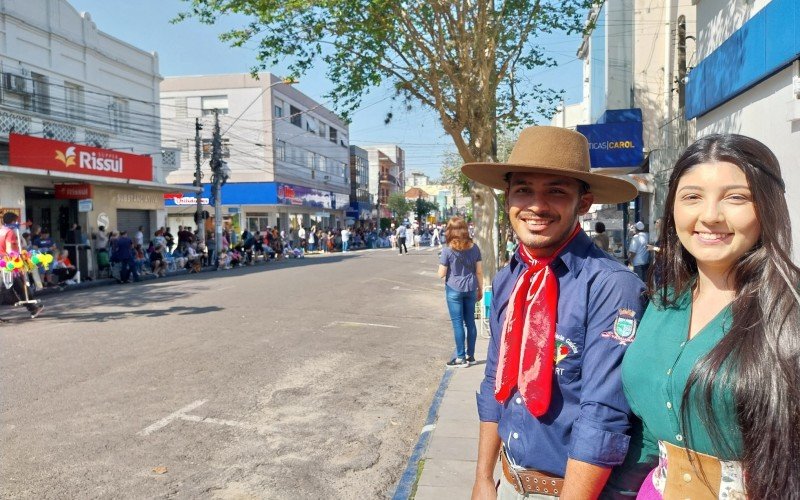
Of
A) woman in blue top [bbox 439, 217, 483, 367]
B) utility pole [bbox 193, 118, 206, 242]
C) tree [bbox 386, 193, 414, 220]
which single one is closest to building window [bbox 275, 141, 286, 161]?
utility pole [bbox 193, 118, 206, 242]

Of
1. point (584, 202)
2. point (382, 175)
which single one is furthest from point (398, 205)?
point (584, 202)

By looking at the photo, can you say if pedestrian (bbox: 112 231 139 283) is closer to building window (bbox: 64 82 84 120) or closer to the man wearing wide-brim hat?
building window (bbox: 64 82 84 120)

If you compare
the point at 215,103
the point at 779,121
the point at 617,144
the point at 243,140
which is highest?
the point at 215,103

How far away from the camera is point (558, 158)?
6.46ft

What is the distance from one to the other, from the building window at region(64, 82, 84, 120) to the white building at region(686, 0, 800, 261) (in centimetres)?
1987

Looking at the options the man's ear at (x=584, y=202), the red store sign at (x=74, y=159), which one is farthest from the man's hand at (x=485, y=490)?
the red store sign at (x=74, y=159)

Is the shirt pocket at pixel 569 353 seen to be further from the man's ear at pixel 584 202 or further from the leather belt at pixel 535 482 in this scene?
the man's ear at pixel 584 202

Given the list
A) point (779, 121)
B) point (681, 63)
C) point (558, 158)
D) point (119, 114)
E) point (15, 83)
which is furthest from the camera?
point (119, 114)

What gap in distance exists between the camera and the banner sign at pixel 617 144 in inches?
567

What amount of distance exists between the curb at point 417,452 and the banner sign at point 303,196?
3489 cm

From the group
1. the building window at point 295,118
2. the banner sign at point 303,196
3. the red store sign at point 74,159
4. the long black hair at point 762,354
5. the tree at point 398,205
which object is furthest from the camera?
the tree at point 398,205

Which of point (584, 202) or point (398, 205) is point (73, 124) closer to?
point (584, 202)

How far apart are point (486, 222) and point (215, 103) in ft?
112

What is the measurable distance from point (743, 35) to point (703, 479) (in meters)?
8.34
